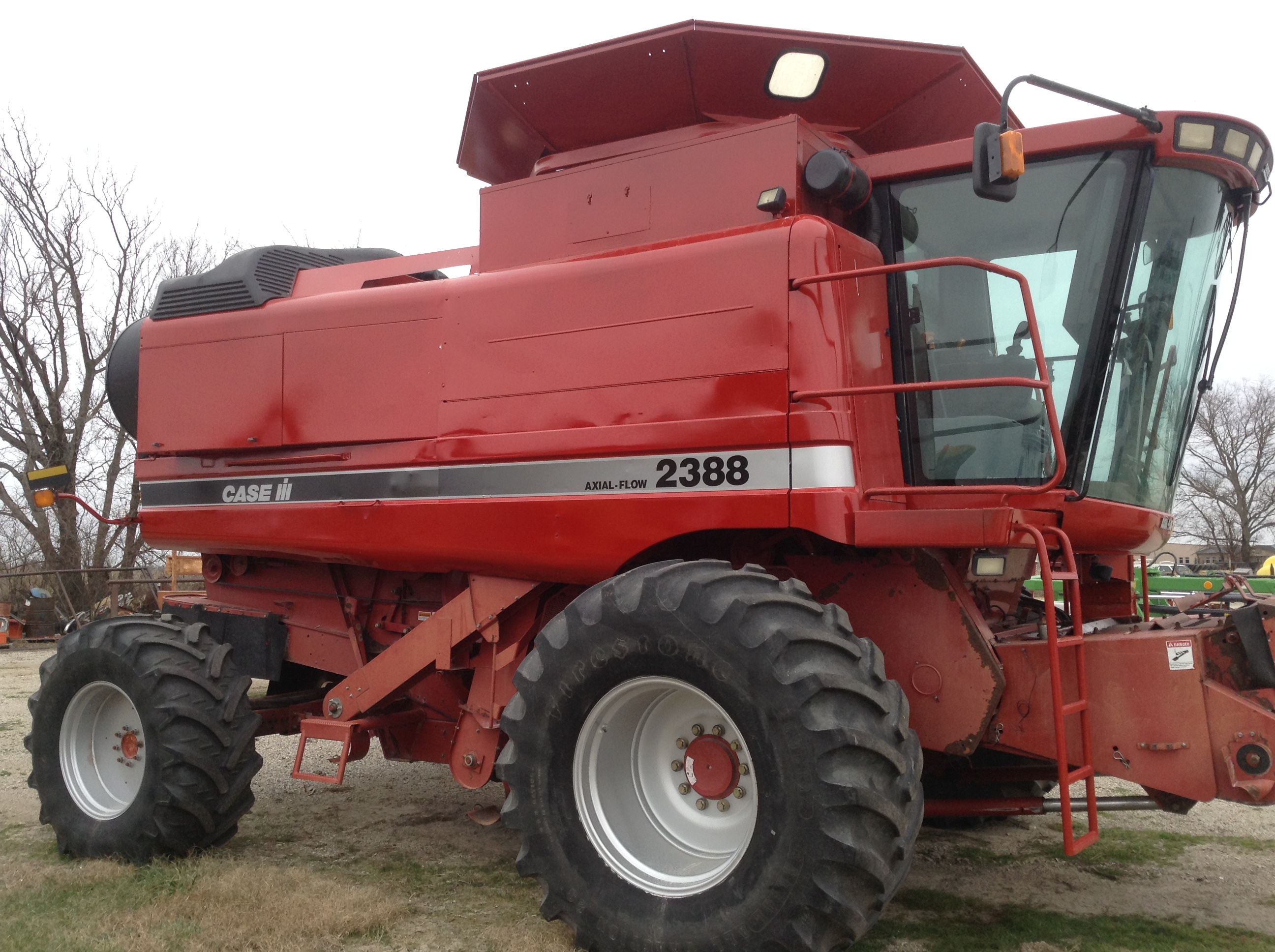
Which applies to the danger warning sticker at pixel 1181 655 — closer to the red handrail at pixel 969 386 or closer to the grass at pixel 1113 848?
the red handrail at pixel 969 386

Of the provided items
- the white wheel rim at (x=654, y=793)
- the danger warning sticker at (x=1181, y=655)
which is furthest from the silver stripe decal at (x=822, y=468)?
the danger warning sticker at (x=1181, y=655)

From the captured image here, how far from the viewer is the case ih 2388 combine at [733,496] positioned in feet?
11.4

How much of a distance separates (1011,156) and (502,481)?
2370mm

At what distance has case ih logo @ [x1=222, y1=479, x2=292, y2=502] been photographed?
5.26 metres

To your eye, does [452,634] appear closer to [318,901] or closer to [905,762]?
[318,901]

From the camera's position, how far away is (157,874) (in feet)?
15.5

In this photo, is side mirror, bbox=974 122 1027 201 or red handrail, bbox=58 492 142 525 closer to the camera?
side mirror, bbox=974 122 1027 201

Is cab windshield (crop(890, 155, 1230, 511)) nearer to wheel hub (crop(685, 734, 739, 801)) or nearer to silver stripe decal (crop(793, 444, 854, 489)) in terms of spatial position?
silver stripe decal (crop(793, 444, 854, 489))

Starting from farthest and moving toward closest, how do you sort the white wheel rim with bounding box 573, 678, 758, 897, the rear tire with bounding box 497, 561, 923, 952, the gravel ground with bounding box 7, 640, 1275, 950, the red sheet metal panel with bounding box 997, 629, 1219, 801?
the gravel ground with bounding box 7, 640, 1275, 950, the white wheel rim with bounding box 573, 678, 758, 897, the red sheet metal panel with bounding box 997, 629, 1219, 801, the rear tire with bounding box 497, 561, 923, 952

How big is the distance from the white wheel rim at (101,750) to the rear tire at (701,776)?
243cm

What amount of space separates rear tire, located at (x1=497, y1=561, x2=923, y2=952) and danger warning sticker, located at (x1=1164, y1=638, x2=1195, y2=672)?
3.06ft

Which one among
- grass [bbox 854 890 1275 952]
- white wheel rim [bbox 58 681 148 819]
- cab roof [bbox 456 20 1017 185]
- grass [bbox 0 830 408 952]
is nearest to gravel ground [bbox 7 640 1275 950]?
grass [bbox 854 890 1275 952]

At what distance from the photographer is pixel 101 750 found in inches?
213

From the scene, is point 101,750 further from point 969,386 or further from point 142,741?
point 969,386
